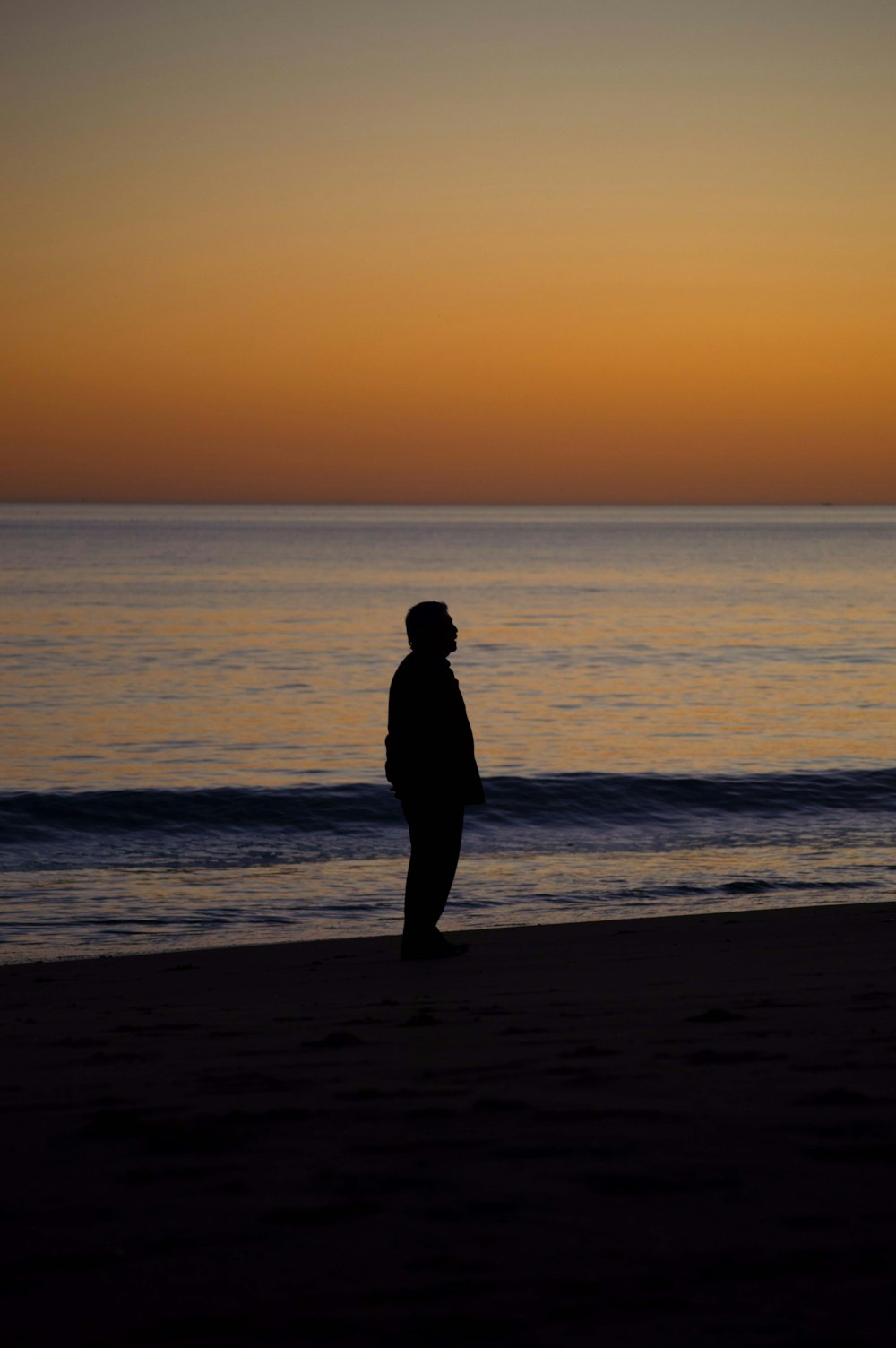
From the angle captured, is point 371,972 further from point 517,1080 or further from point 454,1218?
point 454,1218

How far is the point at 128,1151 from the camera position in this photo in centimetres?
370

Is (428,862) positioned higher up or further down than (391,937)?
higher up

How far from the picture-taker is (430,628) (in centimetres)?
714

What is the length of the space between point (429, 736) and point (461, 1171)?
3927mm

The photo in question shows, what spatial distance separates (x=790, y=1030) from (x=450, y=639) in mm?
3171

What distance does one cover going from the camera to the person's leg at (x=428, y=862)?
7.34 metres

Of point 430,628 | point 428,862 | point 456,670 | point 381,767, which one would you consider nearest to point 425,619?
point 430,628

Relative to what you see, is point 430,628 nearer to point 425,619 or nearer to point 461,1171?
point 425,619

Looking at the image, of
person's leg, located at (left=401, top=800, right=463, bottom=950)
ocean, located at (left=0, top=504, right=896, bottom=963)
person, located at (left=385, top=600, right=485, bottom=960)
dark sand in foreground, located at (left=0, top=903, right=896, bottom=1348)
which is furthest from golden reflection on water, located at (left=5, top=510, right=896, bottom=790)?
dark sand in foreground, located at (left=0, top=903, right=896, bottom=1348)

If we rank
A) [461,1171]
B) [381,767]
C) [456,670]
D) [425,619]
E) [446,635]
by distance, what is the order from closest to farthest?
[461,1171] → [425,619] → [446,635] → [381,767] → [456,670]

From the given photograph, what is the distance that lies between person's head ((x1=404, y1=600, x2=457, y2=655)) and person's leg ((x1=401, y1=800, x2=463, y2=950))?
0.92m

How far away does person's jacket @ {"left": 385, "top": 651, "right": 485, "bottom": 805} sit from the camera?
23.8 feet

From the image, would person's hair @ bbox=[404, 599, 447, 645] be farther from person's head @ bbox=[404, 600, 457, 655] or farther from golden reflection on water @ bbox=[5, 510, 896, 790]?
golden reflection on water @ bbox=[5, 510, 896, 790]

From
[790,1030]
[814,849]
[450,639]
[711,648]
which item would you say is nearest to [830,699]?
[711,648]
